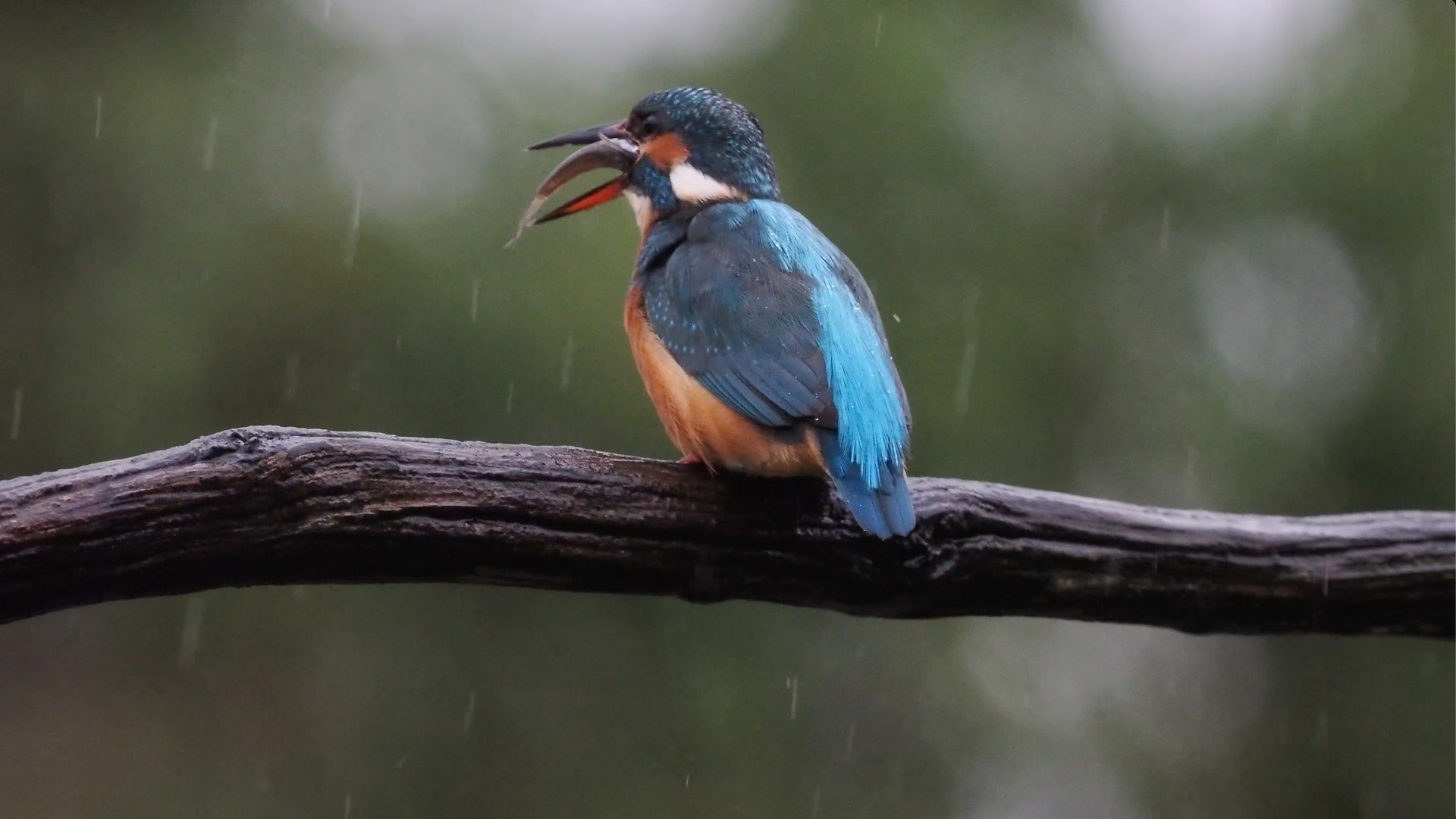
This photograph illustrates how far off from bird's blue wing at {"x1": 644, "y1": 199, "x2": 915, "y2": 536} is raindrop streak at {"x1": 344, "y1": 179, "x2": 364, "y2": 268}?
132cm

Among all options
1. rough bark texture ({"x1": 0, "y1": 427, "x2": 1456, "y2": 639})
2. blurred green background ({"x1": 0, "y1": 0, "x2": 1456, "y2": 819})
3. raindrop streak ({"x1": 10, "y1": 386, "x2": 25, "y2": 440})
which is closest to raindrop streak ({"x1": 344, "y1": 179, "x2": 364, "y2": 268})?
blurred green background ({"x1": 0, "y1": 0, "x2": 1456, "y2": 819})

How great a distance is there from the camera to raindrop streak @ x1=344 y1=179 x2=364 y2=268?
326cm

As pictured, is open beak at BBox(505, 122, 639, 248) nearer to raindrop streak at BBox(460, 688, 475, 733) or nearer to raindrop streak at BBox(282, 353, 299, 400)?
raindrop streak at BBox(282, 353, 299, 400)

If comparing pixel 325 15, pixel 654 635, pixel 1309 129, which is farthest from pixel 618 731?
pixel 1309 129

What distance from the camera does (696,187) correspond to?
2.38m

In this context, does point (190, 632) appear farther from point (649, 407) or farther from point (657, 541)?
point (657, 541)

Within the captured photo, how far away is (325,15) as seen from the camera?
3.61 meters

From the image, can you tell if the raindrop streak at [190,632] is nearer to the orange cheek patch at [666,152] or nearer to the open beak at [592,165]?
the open beak at [592,165]

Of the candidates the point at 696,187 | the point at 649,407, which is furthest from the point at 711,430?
the point at 649,407

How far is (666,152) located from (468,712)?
4.93 feet

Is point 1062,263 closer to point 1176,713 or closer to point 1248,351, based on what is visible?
point 1248,351

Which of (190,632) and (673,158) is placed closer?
(673,158)

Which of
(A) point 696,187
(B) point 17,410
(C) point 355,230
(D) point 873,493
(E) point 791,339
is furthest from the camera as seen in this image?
(C) point 355,230

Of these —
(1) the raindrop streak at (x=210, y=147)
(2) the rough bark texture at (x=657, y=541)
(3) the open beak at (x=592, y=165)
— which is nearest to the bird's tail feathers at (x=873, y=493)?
(2) the rough bark texture at (x=657, y=541)
